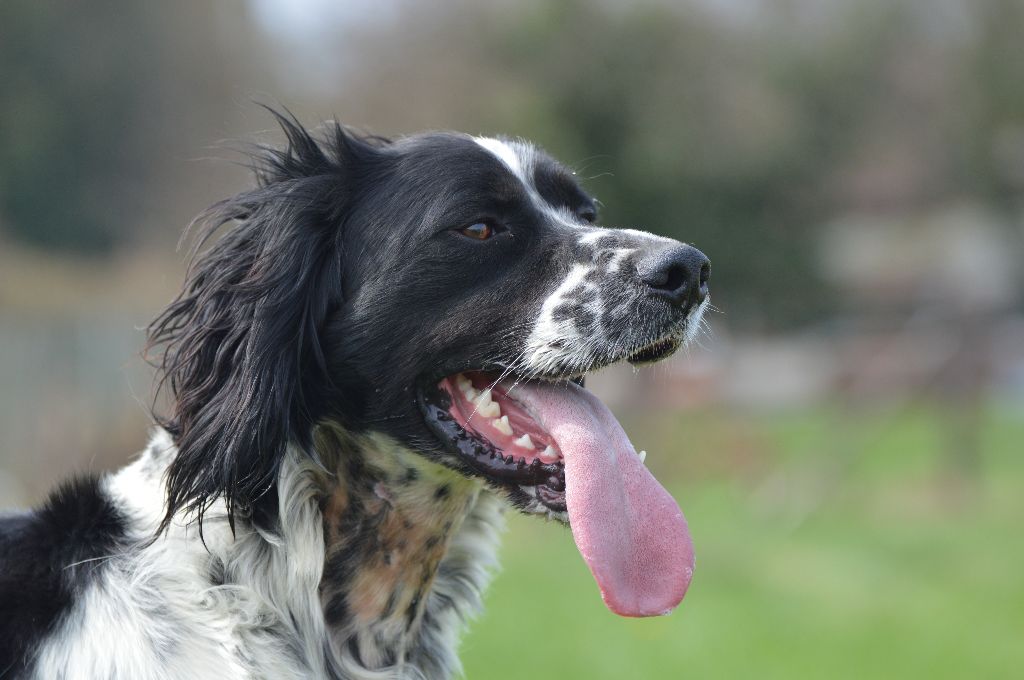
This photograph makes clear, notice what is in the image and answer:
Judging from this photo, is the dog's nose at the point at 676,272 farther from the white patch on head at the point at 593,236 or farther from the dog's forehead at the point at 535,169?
the dog's forehead at the point at 535,169

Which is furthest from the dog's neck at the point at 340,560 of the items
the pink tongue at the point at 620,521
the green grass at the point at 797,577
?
the green grass at the point at 797,577

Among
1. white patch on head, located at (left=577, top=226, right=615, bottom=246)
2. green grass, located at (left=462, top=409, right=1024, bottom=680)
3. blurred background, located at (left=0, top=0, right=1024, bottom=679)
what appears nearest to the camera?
white patch on head, located at (left=577, top=226, right=615, bottom=246)

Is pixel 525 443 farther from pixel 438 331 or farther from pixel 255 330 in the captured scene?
pixel 255 330

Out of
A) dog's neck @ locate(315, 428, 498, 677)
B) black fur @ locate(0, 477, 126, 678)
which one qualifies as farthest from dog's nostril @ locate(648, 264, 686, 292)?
black fur @ locate(0, 477, 126, 678)

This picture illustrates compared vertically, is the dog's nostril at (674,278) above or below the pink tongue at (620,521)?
above

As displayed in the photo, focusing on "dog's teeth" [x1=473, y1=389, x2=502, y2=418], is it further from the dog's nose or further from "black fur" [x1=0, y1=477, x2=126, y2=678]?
"black fur" [x1=0, y1=477, x2=126, y2=678]

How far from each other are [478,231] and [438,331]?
30 centimetres

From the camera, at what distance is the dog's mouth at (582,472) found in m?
2.89

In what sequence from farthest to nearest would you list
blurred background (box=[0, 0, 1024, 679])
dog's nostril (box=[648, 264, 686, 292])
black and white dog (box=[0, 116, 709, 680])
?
blurred background (box=[0, 0, 1024, 679])
dog's nostril (box=[648, 264, 686, 292])
black and white dog (box=[0, 116, 709, 680])

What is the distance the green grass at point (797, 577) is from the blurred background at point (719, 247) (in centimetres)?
4

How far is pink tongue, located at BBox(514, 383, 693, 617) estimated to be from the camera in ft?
9.45

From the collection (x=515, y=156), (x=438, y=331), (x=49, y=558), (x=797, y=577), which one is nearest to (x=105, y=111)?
(x=797, y=577)

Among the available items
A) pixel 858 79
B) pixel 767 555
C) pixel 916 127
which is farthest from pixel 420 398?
pixel 916 127

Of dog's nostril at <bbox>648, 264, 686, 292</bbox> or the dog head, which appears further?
dog's nostril at <bbox>648, 264, 686, 292</bbox>
